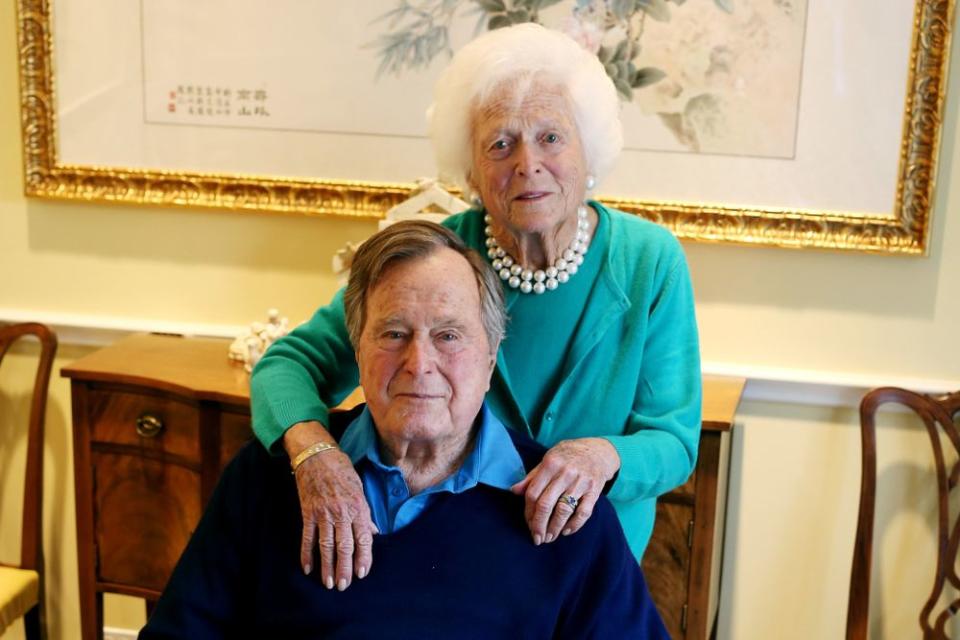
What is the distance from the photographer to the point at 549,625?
1.53 meters

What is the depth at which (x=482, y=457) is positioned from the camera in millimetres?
1590

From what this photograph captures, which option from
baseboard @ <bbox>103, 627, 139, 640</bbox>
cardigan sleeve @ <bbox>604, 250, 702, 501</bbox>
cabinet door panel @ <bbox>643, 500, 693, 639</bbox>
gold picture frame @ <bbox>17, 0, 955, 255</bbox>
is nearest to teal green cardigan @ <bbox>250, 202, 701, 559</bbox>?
cardigan sleeve @ <bbox>604, 250, 702, 501</bbox>

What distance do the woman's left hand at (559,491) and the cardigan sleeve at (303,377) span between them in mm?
354

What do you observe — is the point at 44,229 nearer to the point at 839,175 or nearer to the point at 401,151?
the point at 401,151

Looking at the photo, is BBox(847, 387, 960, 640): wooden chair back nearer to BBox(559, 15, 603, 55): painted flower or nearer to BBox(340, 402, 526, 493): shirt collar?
BBox(559, 15, 603, 55): painted flower

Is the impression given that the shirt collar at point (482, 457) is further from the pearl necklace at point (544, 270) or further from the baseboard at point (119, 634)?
the baseboard at point (119, 634)

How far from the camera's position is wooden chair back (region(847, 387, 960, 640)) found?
2367 mm

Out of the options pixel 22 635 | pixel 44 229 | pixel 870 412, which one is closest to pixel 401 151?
pixel 44 229

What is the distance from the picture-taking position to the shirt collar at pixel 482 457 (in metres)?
1.58

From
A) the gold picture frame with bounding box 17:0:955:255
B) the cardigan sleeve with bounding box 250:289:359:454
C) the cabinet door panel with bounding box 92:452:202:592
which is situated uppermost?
the gold picture frame with bounding box 17:0:955:255

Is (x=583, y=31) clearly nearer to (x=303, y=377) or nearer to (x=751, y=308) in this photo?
(x=751, y=308)

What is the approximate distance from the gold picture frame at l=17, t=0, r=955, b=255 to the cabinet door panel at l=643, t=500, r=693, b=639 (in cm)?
62

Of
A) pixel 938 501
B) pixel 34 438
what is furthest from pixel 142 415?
pixel 938 501

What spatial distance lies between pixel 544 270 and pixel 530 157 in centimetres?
19
